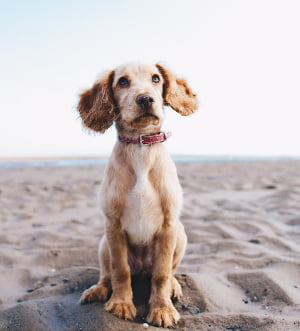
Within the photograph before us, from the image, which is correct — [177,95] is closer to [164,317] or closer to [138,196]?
[138,196]

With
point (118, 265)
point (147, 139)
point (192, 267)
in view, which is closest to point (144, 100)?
point (147, 139)

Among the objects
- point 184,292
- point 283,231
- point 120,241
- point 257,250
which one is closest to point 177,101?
point 120,241

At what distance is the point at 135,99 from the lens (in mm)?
2270

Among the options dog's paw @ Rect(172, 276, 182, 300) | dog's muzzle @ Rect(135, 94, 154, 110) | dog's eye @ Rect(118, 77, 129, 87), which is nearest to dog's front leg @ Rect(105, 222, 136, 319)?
dog's paw @ Rect(172, 276, 182, 300)

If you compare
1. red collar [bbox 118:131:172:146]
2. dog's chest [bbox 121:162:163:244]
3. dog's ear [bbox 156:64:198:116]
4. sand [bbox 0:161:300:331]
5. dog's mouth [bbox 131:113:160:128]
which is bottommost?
sand [bbox 0:161:300:331]

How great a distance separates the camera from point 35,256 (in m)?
3.62

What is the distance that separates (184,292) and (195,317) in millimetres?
406

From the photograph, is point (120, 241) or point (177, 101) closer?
point (120, 241)

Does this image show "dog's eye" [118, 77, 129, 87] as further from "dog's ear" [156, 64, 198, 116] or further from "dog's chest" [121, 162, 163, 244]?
"dog's chest" [121, 162, 163, 244]

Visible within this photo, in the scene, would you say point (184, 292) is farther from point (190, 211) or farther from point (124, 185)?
point (190, 211)

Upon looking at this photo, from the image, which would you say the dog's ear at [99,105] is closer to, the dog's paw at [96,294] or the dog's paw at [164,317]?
the dog's paw at [96,294]

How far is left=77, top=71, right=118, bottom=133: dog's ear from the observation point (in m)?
2.62

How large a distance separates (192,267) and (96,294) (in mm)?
1138

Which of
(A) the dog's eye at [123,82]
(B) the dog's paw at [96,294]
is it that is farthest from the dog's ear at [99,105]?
(B) the dog's paw at [96,294]
